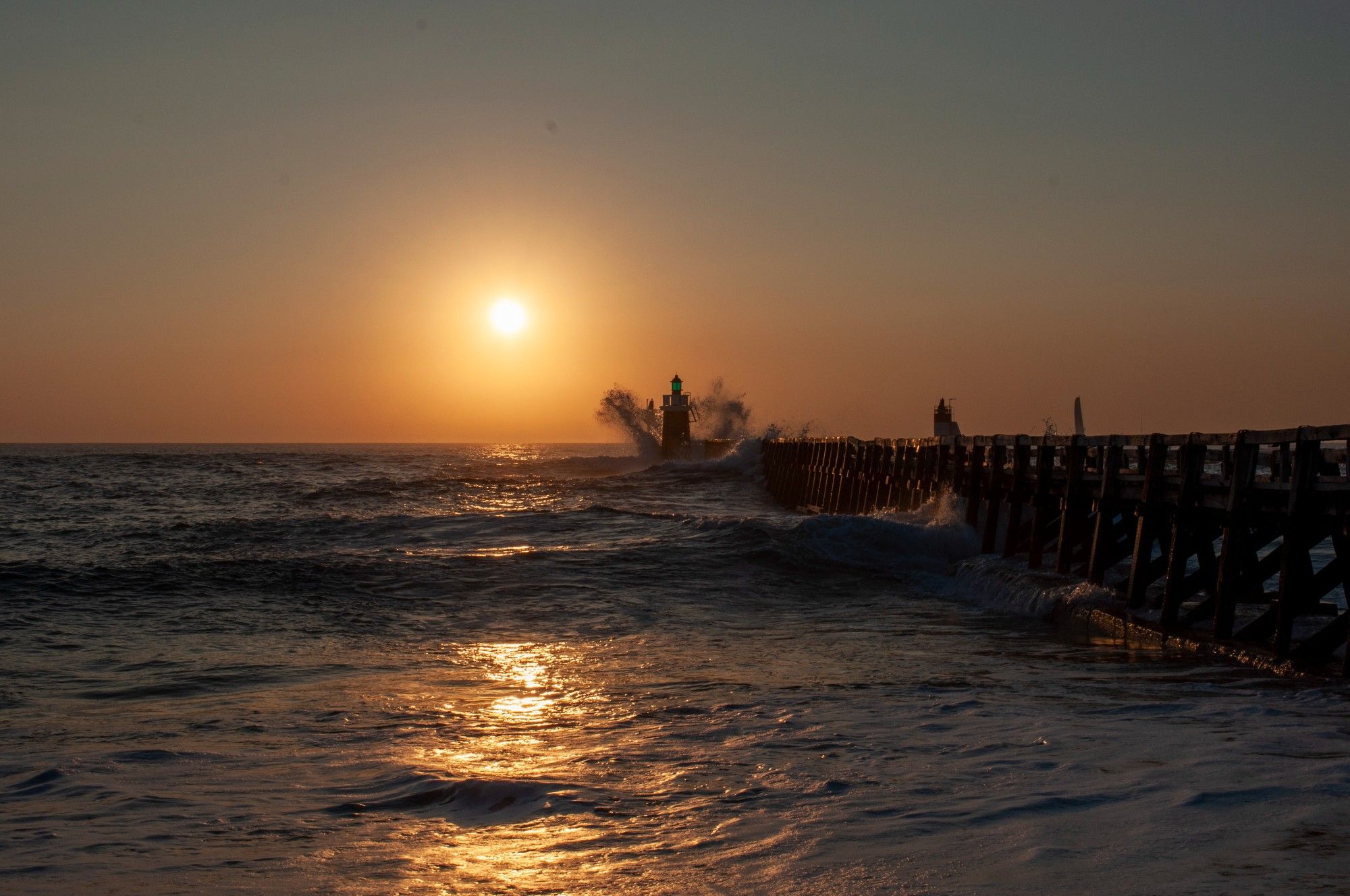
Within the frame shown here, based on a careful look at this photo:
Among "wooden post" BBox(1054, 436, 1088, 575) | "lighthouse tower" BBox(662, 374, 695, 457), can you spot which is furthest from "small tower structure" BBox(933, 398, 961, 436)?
"wooden post" BBox(1054, 436, 1088, 575)

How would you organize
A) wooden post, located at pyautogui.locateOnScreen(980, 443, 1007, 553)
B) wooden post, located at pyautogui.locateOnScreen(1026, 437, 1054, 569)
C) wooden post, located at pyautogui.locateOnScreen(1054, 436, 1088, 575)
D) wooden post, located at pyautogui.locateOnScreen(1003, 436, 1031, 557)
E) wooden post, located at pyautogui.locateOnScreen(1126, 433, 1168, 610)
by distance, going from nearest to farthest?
1. wooden post, located at pyautogui.locateOnScreen(1126, 433, 1168, 610)
2. wooden post, located at pyautogui.locateOnScreen(1054, 436, 1088, 575)
3. wooden post, located at pyautogui.locateOnScreen(1026, 437, 1054, 569)
4. wooden post, located at pyautogui.locateOnScreen(1003, 436, 1031, 557)
5. wooden post, located at pyautogui.locateOnScreen(980, 443, 1007, 553)

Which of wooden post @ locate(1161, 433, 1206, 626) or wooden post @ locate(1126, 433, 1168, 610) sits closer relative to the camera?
wooden post @ locate(1161, 433, 1206, 626)

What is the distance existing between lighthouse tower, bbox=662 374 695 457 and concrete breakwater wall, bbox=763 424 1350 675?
48674 mm

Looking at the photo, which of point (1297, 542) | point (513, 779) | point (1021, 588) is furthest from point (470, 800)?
point (1021, 588)

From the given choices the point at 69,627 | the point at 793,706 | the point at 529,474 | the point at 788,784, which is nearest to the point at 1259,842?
the point at 788,784

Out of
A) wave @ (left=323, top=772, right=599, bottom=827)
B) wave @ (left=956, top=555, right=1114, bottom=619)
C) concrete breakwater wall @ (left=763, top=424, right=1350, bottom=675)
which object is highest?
concrete breakwater wall @ (left=763, top=424, right=1350, bottom=675)

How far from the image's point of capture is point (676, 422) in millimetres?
67625

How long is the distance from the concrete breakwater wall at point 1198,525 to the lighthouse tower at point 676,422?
160ft

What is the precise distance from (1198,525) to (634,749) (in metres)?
6.31

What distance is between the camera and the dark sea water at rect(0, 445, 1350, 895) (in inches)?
183

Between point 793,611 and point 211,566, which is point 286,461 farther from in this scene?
point 793,611

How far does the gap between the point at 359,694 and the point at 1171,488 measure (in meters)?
7.48

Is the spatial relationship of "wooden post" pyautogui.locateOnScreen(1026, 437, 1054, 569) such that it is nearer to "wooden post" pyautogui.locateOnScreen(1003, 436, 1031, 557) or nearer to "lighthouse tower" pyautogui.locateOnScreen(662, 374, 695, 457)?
"wooden post" pyautogui.locateOnScreen(1003, 436, 1031, 557)

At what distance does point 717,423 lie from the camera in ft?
252
